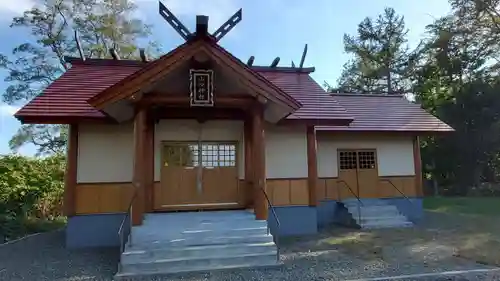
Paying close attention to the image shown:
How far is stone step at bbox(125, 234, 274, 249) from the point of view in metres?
7.12

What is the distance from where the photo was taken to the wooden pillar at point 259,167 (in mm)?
8195

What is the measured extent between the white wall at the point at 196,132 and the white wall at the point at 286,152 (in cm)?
77

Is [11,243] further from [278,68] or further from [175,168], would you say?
[278,68]

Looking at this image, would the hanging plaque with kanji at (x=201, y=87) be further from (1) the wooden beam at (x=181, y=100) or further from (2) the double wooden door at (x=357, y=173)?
(2) the double wooden door at (x=357, y=173)

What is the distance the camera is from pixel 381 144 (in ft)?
42.8

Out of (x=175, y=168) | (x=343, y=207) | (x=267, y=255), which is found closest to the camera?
(x=267, y=255)

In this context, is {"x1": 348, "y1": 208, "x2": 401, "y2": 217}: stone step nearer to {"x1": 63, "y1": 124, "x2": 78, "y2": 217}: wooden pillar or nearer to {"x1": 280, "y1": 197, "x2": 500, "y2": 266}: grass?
{"x1": 280, "y1": 197, "x2": 500, "y2": 266}: grass

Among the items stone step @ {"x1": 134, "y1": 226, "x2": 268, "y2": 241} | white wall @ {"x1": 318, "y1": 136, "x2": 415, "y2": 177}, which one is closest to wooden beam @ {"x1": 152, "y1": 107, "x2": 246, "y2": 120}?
stone step @ {"x1": 134, "y1": 226, "x2": 268, "y2": 241}

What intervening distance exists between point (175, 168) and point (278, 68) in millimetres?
5103

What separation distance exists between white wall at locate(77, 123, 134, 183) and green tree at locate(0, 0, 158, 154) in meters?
14.3

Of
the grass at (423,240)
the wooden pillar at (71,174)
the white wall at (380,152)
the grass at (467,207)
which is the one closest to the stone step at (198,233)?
the grass at (423,240)

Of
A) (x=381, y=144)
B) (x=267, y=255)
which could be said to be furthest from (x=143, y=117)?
(x=381, y=144)

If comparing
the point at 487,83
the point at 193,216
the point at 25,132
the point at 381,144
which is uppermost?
the point at 487,83

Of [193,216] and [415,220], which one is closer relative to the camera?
[193,216]
